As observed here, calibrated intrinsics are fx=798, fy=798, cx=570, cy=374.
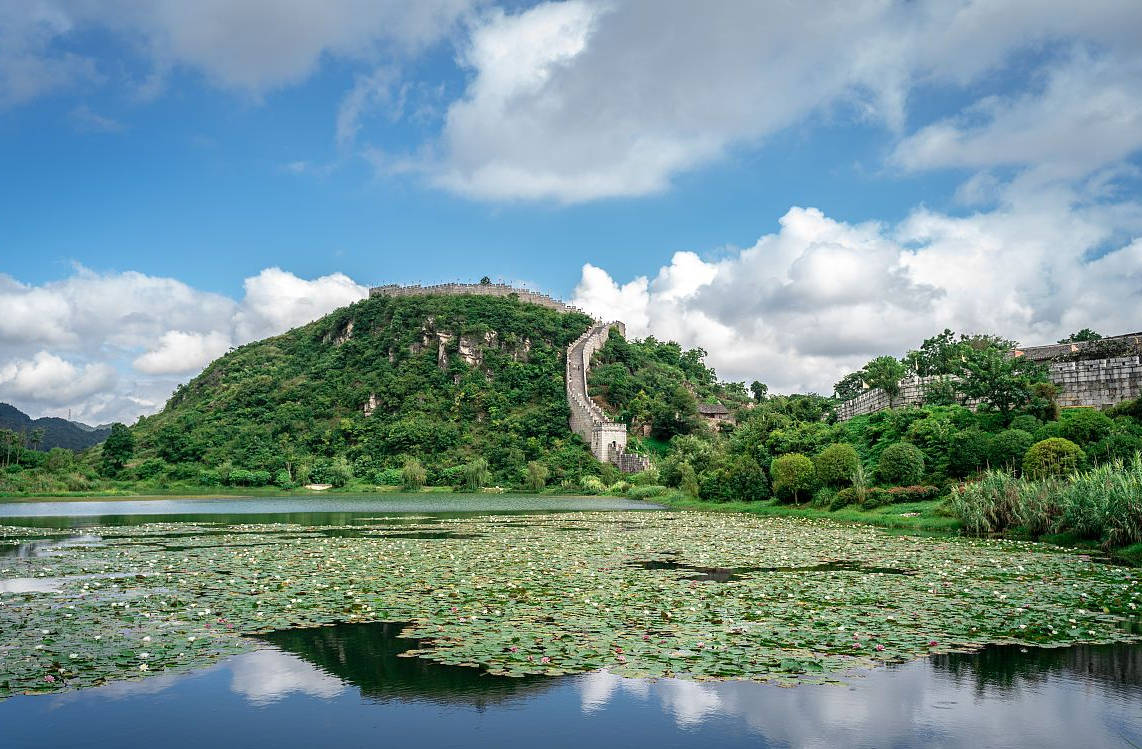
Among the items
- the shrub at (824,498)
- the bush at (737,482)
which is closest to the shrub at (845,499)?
the shrub at (824,498)

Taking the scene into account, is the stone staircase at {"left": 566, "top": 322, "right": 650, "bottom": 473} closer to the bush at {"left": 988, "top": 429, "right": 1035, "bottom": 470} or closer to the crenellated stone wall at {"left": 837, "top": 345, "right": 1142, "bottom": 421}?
the crenellated stone wall at {"left": 837, "top": 345, "right": 1142, "bottom": 421}

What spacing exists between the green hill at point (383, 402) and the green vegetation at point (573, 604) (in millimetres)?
59125

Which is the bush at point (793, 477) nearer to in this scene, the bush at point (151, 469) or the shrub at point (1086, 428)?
the shrub at point (1086, 428)

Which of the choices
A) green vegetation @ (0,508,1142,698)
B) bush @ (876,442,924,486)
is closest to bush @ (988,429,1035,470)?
bush @ (876,442,924,486)

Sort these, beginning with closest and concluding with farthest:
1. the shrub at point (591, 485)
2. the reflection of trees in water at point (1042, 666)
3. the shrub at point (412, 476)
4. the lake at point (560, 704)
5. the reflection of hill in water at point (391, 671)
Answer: the lake at point (560, 704) < the reflection of hill in water at point (391, 671) < the reflection of trees in water at point (1042, 666) < the shrub at point (591, 485) < the shrub at point (412, 476)

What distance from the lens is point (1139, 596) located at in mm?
13430

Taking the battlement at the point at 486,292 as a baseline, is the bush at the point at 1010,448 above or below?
below

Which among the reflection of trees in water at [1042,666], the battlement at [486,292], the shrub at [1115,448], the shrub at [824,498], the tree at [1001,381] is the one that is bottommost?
the reflection of trees in water at [1042,666]

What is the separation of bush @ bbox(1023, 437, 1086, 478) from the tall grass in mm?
927

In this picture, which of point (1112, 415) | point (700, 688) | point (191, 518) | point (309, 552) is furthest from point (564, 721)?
point (1112, 415)

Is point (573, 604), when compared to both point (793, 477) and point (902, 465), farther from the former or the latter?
point (793, 477)

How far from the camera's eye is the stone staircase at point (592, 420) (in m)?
78.9

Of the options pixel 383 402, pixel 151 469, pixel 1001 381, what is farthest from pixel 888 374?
pixel 151 469

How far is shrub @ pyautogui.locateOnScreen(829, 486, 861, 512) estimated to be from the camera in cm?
3462
